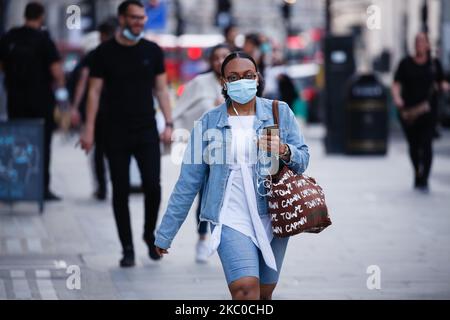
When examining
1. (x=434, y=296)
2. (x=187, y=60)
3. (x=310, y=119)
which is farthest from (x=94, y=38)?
(x=187, y=60)

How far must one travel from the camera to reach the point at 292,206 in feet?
19.5

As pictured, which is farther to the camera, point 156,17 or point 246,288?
point 156,17

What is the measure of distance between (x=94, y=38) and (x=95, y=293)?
23.1ft

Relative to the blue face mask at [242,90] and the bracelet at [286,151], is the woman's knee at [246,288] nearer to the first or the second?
the bracelet at [286,151]

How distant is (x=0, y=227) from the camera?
11.8 m

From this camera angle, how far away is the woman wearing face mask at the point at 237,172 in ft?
19.7

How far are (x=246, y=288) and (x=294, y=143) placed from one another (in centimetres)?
80

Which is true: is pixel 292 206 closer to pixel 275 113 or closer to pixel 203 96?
pixel 275 113

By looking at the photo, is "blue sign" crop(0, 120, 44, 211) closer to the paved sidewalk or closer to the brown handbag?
the paved sidewalk

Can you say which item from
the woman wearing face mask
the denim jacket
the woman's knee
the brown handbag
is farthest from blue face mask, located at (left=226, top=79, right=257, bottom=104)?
the woman's knee

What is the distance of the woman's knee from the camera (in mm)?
5820

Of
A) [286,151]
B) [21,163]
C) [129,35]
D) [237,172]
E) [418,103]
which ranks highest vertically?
[129,35]

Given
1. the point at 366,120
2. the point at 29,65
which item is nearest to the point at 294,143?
the point at 29,65
